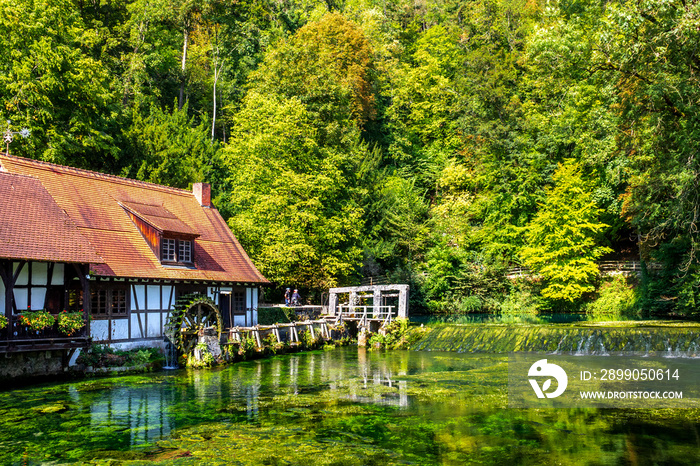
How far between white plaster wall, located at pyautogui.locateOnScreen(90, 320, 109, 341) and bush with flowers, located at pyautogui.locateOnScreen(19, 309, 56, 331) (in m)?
2.60

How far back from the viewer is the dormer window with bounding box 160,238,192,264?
2462cm

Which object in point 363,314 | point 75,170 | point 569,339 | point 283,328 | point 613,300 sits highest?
point 75,170

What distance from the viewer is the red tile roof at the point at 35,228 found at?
18469mm

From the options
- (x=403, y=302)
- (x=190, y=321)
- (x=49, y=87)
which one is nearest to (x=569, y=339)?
(x=403, y=302)

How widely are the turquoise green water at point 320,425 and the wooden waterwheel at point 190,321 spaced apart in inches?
154

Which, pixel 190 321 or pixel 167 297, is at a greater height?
pixel 167 297

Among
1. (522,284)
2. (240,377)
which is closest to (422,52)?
(522,284)

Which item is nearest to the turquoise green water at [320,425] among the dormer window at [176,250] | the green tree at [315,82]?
the dormer window at [176,250]

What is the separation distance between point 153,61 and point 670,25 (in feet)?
106

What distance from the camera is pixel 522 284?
144ft

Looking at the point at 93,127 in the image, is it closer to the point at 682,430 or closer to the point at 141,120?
the point at 141,120

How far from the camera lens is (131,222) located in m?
25.1

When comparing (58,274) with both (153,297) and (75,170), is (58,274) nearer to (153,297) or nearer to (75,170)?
(153,297)

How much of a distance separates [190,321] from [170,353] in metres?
1.44
